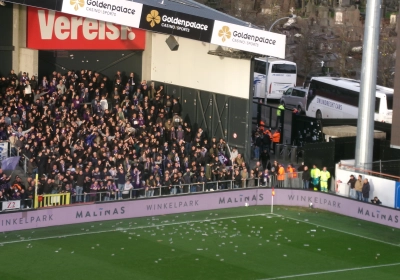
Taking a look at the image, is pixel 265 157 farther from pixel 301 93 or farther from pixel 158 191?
pixel 301 93

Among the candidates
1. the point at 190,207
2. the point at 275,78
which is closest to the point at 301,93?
the point at 275,78

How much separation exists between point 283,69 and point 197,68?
70.2ft

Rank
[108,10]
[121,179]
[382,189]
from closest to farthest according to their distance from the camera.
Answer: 1. [121,179]
2. [108,10]
3. [382,189]

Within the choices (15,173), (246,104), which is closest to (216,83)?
(246,104)

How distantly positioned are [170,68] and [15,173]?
12.1m

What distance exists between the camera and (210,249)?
32.3 meters

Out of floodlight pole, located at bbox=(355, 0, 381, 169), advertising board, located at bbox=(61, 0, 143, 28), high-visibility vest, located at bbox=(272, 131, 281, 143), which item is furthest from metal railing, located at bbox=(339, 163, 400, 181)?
advertising board, located at bbox=(61, 0, 143, 28)

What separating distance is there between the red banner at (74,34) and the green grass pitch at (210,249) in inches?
472

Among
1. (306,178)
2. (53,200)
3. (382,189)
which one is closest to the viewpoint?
(53,200)

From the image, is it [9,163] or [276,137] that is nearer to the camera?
[9,163]

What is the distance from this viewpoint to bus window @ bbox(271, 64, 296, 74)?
65.4 m

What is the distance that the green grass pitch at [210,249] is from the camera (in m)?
29.5

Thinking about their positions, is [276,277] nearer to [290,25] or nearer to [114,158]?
[114,158]

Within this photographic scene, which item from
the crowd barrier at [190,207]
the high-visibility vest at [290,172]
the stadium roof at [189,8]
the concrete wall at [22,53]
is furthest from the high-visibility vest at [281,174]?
the concrete wall at [22,53]
